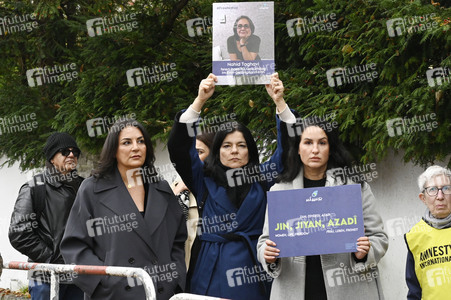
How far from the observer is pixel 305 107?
6.86 m

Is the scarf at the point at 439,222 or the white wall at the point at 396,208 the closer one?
the scarf at the point at 439,222

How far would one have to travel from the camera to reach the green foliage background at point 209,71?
5.86m

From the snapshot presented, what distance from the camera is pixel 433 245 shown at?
13.7 ft

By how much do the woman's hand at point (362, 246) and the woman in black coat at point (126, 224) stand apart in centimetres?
121

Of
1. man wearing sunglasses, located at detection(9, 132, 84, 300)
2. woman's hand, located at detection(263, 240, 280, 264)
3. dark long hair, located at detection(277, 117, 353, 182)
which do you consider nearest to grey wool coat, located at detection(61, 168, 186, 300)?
woman's hand, located at detection(263, 240, 280, 264)

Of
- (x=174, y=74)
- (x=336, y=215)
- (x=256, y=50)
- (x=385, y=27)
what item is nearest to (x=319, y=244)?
(x=336, y=215)

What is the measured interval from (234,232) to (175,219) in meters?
A: 0.41

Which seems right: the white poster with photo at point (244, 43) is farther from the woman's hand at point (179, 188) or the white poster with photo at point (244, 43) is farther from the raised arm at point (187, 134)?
the woman's hand at point (179, 188)

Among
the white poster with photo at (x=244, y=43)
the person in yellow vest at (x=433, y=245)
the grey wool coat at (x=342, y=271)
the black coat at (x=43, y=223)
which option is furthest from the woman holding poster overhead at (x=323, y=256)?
the black coat at (x=43, y=223)

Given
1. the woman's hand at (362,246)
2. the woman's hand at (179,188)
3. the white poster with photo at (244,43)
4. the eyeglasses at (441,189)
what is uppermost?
the white poster with photo at (244,43)

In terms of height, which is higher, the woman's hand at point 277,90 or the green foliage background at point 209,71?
the green foliage background at point 209,71

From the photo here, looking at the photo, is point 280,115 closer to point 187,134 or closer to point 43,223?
point 187,134

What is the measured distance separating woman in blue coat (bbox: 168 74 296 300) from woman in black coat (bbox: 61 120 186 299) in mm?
184

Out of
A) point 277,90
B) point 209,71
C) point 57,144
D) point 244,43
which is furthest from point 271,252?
point 209,71
